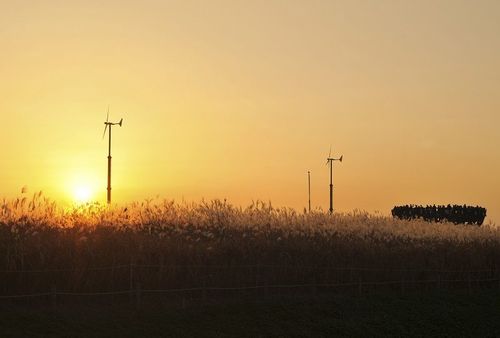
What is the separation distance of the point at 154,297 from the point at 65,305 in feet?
12.0

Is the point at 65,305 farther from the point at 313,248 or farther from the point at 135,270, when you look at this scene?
the point at 313,248

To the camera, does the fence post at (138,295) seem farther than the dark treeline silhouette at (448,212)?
No

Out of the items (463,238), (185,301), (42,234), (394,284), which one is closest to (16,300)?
(42,234)

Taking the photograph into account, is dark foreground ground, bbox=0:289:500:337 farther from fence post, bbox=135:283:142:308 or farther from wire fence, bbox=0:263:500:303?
wire fence, bbox=0:263:500:303

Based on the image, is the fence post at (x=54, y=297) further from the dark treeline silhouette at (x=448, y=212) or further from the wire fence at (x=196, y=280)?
the dark treeline silhouette at (x=448, y=212)

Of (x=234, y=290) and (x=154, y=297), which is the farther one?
(x=234, y=290)

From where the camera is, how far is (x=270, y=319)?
3134cm

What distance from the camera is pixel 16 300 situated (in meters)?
29.1

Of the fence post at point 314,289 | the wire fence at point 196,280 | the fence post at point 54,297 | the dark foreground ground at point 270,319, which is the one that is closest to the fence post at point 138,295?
the wire fence at point 196,280

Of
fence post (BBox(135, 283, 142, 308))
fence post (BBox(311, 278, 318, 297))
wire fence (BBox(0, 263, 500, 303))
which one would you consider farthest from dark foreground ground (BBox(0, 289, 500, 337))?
wire fence (BBox(0, 263, 500, 303))

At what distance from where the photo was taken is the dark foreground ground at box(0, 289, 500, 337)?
27281mm

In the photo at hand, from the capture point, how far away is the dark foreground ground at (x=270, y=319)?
89.5 feet

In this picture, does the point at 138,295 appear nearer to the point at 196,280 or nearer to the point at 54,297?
the point at 54,297

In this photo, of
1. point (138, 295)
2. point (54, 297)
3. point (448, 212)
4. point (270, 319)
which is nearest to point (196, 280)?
point (138, 295)
